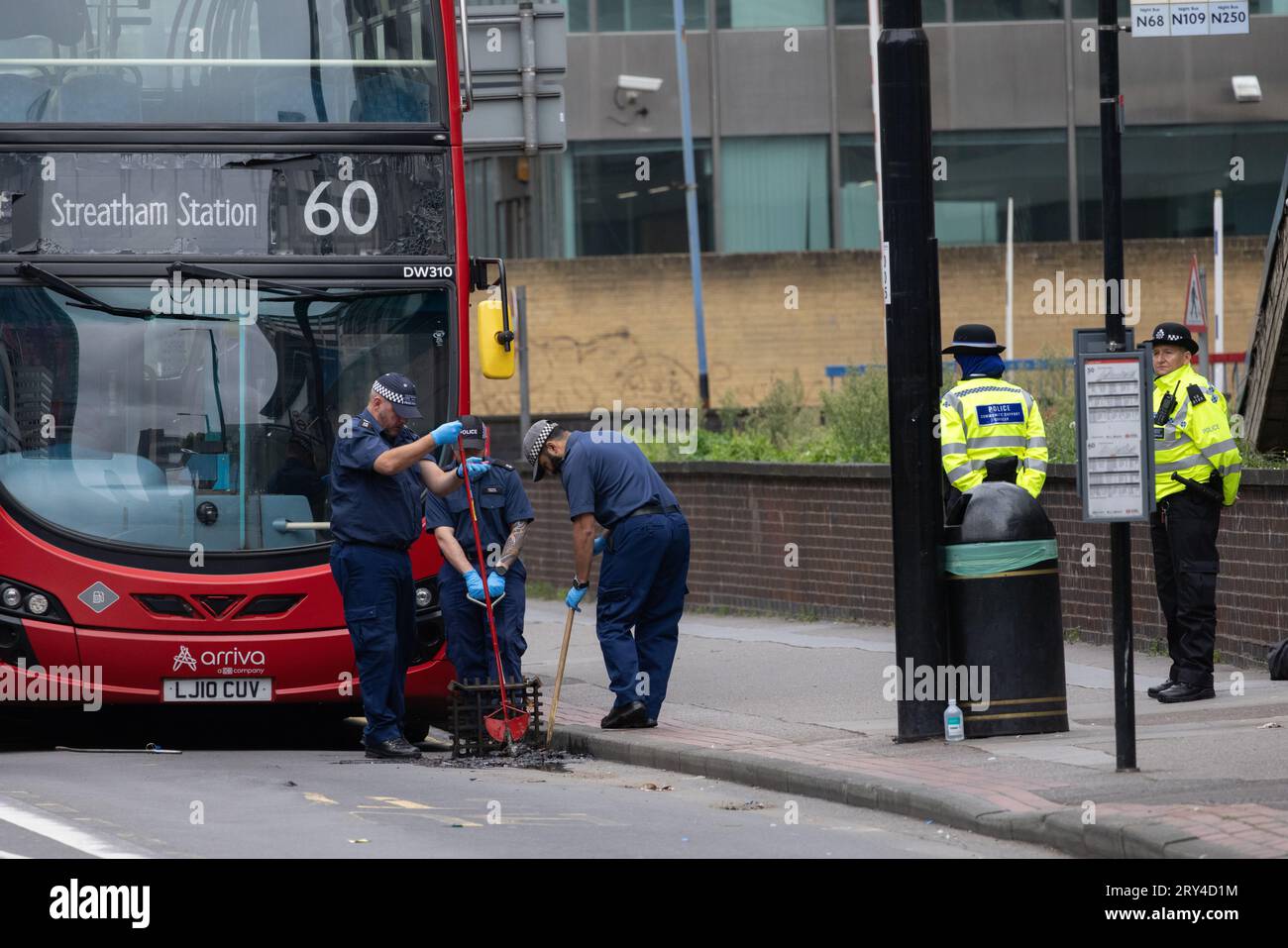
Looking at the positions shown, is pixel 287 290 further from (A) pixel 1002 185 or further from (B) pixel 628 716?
(A) pixel 1002 185

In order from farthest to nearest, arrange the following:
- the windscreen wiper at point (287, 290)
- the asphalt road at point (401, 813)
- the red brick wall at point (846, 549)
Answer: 1. the red brick wall at point (846, 549)
2. the windscreen wiper at point (287, 290)
3. the asphalt road at point (401, 813)

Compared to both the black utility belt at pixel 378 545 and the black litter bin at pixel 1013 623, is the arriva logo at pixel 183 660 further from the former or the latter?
the black litter bin at pixel 1013 623

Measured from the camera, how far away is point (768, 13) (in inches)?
1323

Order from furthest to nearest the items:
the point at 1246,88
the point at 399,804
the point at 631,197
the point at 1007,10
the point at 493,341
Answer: the point at 631,197 < the point at 1007,10 < the point at 1246,88 < the point at 493,341 < the point at 399,804

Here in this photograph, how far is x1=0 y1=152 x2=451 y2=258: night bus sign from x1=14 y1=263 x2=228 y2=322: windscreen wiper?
149 millimetres

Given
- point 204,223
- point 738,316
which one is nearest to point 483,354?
point 204,223

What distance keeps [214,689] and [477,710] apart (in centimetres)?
144

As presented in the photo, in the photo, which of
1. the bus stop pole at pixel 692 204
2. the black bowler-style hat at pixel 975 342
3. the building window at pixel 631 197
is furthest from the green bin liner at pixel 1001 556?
the building window at pixel 631 197

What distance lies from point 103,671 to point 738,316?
23294mm

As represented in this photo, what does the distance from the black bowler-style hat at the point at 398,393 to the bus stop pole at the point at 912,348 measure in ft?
8.20

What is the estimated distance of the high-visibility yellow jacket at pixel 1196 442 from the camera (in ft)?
35.7

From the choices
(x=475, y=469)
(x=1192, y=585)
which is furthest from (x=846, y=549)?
(x=475, y=469)

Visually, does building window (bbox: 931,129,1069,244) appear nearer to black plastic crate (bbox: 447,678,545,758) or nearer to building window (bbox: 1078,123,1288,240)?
building window (bbox: 1078,123,1288,240)

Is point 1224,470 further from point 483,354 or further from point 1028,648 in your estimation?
point 483,354
